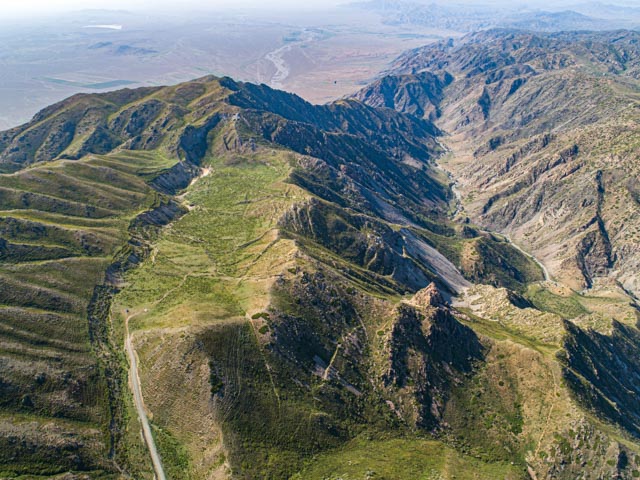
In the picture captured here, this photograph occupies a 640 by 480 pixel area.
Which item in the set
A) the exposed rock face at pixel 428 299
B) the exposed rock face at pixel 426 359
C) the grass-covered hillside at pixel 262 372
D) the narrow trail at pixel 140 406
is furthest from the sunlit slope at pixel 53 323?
the exposed rock face at pixel 428 299

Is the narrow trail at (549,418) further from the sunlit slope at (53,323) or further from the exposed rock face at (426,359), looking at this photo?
the sunlit slope at (53,323)

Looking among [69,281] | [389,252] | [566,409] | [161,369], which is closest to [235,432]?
[161,369]

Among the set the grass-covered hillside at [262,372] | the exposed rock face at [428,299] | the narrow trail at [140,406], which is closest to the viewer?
the narrow trail at [140,406]

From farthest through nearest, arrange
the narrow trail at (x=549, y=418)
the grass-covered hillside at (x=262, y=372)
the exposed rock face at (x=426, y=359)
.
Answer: the exposed rock face at (x=426, y=359), the narrow trail at (x=549, y=418), the grass-covered hillside at (x=262, y=372)

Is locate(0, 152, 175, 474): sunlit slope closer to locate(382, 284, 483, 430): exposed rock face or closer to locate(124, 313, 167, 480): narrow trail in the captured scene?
locate(124, 313, 167, 480): narrow trail

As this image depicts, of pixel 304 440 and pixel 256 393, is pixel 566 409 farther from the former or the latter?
pixel 256 393

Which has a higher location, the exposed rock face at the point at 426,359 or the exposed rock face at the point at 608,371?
the exposed rock face at the point at 426,359

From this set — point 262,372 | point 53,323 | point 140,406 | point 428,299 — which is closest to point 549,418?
point 428,299

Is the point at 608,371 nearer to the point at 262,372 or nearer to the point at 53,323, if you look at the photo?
the point at 262,372
